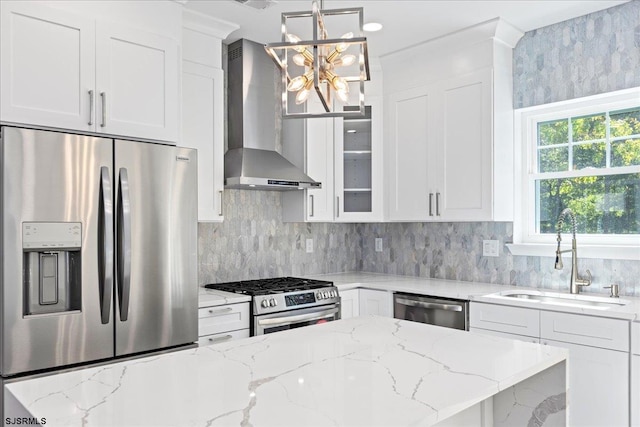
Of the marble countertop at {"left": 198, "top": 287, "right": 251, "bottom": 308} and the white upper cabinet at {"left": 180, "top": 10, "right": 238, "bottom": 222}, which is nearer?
the marble countertop at {"left": 198, "top": 287, "right": 251, "bottom": 308}

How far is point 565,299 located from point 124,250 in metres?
2.56

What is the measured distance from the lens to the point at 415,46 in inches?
144

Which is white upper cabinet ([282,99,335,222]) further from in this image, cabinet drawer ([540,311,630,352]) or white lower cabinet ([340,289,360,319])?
cabinet drawer ([540,311,630,352])

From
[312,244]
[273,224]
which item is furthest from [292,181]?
[312,244]

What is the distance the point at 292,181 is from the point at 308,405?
7.80 feet

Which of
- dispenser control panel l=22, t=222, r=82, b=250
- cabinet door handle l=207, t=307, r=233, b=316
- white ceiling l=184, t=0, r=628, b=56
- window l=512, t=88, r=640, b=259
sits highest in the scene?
white ceiling l=184, t=0, r=628, b=56

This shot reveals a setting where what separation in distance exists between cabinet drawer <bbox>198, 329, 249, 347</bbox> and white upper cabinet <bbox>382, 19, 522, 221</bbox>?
1530mm

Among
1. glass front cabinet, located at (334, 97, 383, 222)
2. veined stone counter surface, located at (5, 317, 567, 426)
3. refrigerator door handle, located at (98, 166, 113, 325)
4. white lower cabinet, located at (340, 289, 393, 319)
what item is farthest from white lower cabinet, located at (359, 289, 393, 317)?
refrigerator door handle, located at (98, 166, 113, 325)

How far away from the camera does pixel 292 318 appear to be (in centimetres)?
317

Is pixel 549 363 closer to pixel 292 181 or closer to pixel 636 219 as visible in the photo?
pixel 636 219

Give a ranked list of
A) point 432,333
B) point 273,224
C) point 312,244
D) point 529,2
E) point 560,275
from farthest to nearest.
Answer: point 312,244
point 273,224
point 560,275
point 529,2
point 432,333

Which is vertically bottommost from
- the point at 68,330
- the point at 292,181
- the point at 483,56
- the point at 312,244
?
the point at 68,330

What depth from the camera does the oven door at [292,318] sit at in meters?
3.04

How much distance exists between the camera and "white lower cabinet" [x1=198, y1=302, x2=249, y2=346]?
9.26 feet
